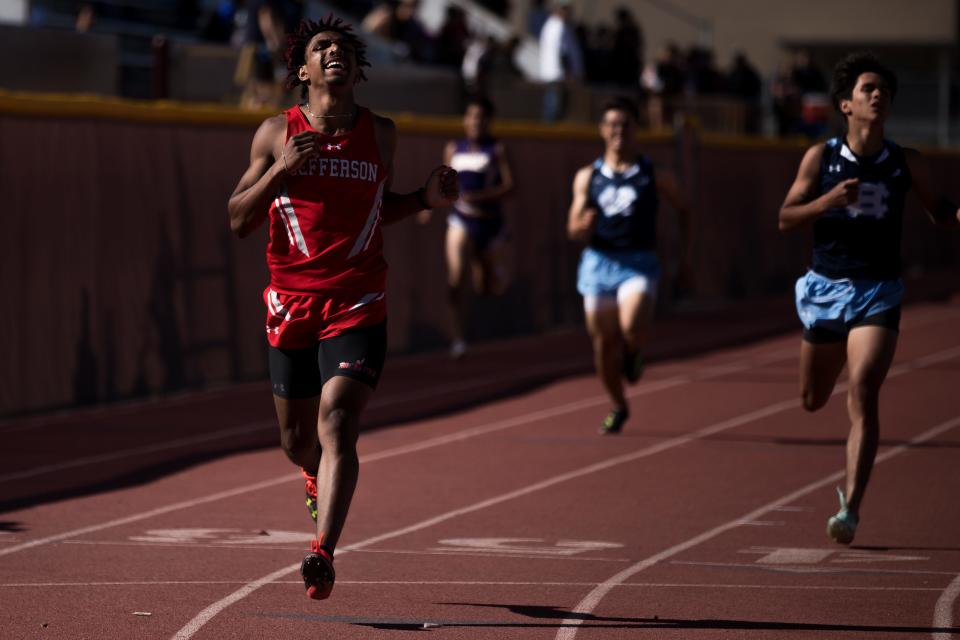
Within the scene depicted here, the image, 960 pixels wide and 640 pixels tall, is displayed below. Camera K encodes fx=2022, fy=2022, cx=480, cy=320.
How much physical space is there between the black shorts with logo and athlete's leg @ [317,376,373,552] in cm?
5

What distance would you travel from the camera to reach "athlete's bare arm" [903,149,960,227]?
9086 mm

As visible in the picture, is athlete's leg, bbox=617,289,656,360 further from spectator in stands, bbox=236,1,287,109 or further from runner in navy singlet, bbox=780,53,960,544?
spectator in stands, bbox=236,1,287,109

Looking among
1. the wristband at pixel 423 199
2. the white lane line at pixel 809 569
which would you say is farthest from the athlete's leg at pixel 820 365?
the wristband at pixel 423 199

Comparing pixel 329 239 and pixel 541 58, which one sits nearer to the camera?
pixel 329 239

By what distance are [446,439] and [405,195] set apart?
19.5ft

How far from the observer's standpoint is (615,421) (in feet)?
44.7

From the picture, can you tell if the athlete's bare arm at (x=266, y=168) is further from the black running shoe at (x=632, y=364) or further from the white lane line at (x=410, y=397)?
the black running shoe at (x=632, y=364)

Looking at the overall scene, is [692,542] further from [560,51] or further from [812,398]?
[560,51]

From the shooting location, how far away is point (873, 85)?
8.95 m

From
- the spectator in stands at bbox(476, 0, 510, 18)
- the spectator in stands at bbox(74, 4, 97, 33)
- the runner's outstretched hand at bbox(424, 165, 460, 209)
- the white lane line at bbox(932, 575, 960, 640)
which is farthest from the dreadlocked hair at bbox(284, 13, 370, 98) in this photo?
the spectator in stands at bbox(476, 0, 510, 18)

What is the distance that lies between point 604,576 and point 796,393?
828 cm

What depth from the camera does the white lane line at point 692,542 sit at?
23.7 feet

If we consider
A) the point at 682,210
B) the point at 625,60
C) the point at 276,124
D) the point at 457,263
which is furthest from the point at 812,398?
the point at 625,60

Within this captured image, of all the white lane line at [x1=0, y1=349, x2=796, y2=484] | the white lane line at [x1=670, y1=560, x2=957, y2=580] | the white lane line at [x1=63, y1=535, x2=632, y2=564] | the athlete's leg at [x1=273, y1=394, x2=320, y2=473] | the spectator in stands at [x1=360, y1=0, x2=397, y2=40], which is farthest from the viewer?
the spectator in stands at [x1=360, y1=0, x2=397, y2=40]
